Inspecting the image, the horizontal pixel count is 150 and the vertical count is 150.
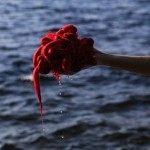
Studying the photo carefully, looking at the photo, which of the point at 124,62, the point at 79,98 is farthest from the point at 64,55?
the point at 79,98

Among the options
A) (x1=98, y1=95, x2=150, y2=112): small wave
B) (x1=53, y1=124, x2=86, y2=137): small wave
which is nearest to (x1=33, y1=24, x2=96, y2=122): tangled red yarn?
(x1=53, y1=124, x2=86, y2=137): small wave

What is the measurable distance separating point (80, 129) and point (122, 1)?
1052 centimetres

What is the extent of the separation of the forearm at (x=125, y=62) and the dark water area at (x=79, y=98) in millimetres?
3572

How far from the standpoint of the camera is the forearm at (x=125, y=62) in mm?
2652

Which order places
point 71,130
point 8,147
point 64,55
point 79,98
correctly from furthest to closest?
1. point 79,98
2. point 71,130
3. point 8,147
4. point 64,55

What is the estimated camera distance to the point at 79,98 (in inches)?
307

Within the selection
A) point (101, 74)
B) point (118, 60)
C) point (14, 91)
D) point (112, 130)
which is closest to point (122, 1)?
point (101, 74)

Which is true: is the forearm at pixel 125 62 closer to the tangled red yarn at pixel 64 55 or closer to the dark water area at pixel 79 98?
the tangled red yarn at pixel 64 55

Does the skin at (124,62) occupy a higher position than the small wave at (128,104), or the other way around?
the skin at (124,62)

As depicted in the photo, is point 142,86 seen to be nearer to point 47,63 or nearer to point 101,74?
point 101,74

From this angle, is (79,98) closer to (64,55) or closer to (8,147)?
(8,147)

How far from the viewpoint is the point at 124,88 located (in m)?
8.22

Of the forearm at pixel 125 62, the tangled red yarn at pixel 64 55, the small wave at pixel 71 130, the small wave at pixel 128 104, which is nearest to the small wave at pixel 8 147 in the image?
the small wave at pixel 71 130

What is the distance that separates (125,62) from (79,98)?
514 centimetres
